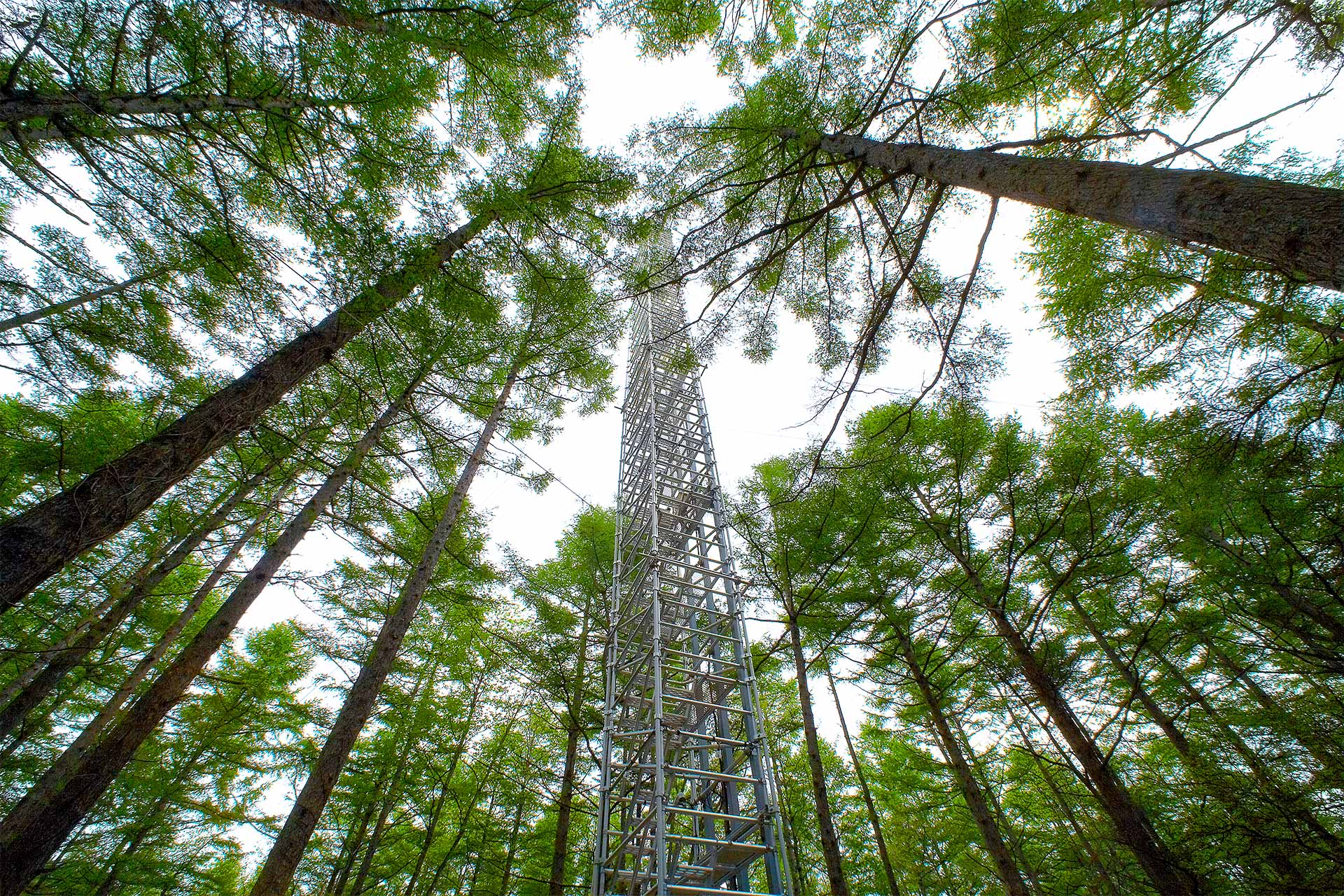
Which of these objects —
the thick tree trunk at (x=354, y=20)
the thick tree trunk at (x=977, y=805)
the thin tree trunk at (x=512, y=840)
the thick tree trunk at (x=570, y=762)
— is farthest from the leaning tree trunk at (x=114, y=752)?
the thick tree trunk at (x=977, y=805)

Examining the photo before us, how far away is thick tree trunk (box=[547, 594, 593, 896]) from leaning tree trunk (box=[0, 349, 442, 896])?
3735 mm

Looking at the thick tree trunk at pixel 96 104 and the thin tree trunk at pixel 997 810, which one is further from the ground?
the thick tree trunk at pixel 96 104

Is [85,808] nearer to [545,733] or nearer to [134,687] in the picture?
[134,687]

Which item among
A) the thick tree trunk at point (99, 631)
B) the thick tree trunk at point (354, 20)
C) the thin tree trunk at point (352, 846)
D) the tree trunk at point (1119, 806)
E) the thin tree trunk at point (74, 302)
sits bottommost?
the tree trunk at point (1119, 806)

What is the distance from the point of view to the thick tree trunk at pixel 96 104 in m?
2.63

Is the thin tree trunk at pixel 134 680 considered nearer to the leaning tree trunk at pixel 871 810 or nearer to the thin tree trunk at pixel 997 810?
the leaning tree trunk at pixel 871 810

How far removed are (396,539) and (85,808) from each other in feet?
12.7

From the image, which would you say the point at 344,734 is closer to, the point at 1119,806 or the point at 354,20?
the point at 1119,806

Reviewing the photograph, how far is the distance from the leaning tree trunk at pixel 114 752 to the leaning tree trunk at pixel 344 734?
1160mm

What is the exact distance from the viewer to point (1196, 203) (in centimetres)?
153

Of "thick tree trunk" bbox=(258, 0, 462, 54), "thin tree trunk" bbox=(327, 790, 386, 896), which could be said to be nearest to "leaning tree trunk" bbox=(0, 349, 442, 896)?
"thick tree trunk" bbox=(258, 0, 462, 54)

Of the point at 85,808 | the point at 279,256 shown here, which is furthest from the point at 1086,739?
the point at 85,808

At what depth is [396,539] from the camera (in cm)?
769

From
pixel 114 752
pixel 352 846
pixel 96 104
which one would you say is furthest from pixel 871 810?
pixel 96 104
